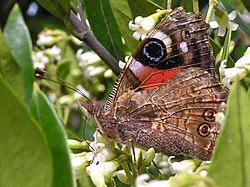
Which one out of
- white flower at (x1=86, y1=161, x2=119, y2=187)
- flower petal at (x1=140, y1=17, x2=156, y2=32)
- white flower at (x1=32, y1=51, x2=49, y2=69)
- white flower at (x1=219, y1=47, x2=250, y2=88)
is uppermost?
white flower at (x1=32, y1=51, x2=49, y2=69)

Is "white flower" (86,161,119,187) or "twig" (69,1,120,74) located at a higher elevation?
"twig" (69,1,120,74)

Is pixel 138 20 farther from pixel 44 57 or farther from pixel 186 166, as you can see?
pixel 44 57

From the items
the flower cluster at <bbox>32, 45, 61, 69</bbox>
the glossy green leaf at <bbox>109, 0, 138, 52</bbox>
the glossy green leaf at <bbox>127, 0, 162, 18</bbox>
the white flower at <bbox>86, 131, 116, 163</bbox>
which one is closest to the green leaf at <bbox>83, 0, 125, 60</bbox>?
the glossy green leaf at <bbox>109, 0, 138, 52</bbox>

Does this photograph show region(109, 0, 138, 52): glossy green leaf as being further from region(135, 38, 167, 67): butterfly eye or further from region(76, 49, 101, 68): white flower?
region(76, 49, 101, 68): white flower

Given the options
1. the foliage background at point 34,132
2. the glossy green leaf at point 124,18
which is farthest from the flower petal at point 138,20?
the foliage background at point 34,132

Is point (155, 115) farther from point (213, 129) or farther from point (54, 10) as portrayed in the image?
point (54, 10)

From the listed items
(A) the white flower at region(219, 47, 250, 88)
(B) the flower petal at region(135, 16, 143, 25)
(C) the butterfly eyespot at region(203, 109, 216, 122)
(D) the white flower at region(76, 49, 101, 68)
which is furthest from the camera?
(D) the white flower at region(76, 49, 101, 68)

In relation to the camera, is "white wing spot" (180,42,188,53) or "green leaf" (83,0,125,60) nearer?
"white wing spot" (180,42,188,53)
